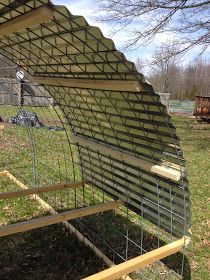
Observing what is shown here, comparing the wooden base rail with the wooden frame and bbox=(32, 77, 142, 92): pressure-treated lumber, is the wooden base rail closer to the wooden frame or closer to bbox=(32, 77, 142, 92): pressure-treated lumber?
the wooden frame

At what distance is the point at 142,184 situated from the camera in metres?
3.98

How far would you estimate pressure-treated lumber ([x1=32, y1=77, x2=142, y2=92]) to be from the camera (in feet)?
9.18

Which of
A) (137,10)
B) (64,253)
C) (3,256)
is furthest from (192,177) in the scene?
Answer: (137,10)

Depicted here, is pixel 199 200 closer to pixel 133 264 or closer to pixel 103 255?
pixel 103 255

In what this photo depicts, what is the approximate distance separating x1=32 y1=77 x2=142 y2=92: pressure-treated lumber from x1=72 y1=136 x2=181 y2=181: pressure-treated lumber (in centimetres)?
90

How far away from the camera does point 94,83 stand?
336 cm

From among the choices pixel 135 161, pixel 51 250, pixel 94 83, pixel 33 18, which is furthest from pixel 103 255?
pixel 33 18

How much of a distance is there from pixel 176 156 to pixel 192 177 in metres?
6.47

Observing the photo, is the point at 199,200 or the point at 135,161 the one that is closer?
the point at 135,161

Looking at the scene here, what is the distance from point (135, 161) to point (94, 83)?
1.00m

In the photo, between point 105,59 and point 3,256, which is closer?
point 105,59

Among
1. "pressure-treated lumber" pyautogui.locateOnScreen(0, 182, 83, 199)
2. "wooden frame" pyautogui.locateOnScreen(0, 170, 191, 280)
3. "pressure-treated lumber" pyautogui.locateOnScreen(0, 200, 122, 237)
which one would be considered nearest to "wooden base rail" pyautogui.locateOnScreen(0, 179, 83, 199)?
"pressure-treated lumber" pyautogui.locateOnScreen(0, 182, 83, 199)

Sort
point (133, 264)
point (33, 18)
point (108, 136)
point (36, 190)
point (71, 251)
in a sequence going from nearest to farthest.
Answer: point (33, 18), point (133, 264), point (108, 136), point (71, 251), point (36, 190)

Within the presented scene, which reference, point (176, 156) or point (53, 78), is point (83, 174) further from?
point (176, 156)
